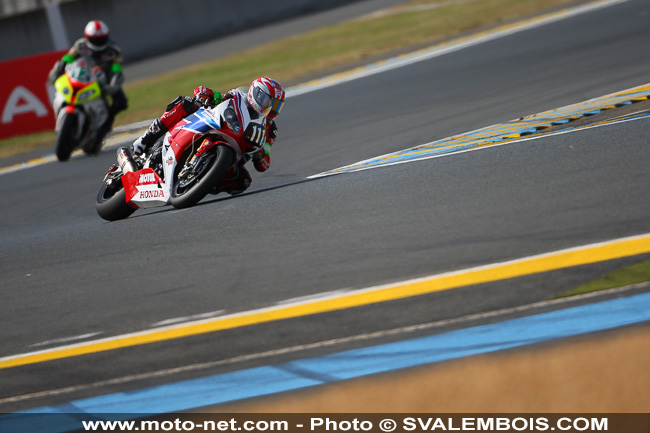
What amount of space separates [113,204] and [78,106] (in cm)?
510

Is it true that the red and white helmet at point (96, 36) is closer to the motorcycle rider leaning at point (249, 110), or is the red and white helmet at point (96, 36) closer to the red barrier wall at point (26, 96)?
the red barrier wall at point (26, 96)

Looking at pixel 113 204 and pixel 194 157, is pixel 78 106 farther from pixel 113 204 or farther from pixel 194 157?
pixel 194 157

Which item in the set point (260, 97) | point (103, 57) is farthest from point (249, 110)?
point (103, 57)

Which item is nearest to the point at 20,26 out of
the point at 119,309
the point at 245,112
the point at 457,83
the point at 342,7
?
the point at 342,7

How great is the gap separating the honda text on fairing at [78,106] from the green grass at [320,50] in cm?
273

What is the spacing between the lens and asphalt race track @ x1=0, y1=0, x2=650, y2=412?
4422mm

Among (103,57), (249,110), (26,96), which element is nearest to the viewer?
(249,110)

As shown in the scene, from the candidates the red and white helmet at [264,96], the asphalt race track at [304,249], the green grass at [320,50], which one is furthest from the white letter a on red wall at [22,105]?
the red and white helmet at [264,96]

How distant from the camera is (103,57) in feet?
42.2

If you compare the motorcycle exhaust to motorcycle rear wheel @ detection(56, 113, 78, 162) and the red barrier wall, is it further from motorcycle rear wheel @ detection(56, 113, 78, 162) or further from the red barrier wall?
the red barrier wall

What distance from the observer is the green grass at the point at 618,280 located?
436 centimetres

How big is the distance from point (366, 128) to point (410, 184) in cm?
416

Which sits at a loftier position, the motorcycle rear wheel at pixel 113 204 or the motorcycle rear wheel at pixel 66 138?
the motorcycle rear wheel at pixel 66 138

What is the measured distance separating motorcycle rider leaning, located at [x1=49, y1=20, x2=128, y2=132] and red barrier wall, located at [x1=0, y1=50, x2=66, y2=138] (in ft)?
11.8
